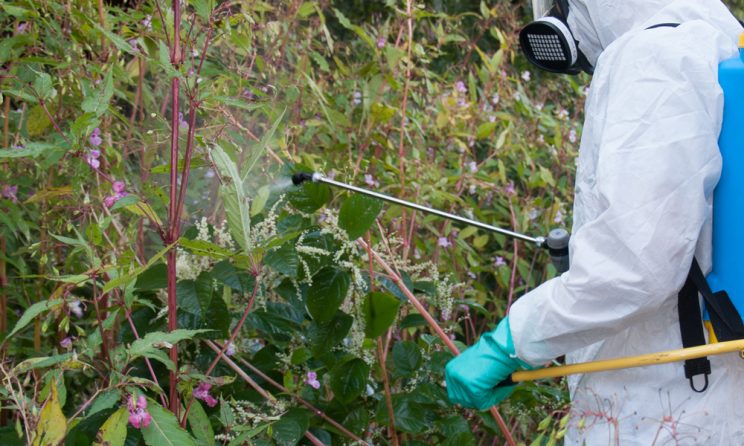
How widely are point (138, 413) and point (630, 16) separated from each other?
103 cm

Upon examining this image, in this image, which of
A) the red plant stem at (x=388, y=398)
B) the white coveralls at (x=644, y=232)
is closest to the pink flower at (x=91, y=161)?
the red plant stem at (x=388, y=398)

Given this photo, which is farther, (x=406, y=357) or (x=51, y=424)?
(x=406, y=357)

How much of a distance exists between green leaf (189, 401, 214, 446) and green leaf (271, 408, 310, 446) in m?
0.21

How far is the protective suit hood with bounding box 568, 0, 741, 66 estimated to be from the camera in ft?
5.39

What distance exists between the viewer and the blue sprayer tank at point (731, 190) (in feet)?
4.84

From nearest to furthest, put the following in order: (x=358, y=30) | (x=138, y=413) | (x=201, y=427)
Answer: (x=138, y=413) < (x=201, y=427) < (x=358, y=30)

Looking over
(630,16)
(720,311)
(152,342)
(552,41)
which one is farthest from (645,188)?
(152,342)

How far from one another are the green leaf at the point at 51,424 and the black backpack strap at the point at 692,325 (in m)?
0.93

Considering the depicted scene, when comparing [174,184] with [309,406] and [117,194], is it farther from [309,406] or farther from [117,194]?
[309,406]

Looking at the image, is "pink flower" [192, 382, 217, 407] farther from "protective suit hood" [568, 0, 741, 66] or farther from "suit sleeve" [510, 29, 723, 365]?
"protective suit hood" [568, 0, 741, 66]

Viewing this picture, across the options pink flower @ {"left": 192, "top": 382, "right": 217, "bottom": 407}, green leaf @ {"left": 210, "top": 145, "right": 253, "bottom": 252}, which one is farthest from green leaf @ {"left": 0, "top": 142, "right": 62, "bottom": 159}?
pink flower @ {"left": 192, "top": 382, "right": 217, "bottom": 407}

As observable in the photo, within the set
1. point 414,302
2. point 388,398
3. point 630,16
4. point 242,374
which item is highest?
point 630,16

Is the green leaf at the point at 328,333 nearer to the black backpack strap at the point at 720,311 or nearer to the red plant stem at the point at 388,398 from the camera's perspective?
the red plant stem at the point at 388,398

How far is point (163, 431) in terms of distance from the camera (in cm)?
144
